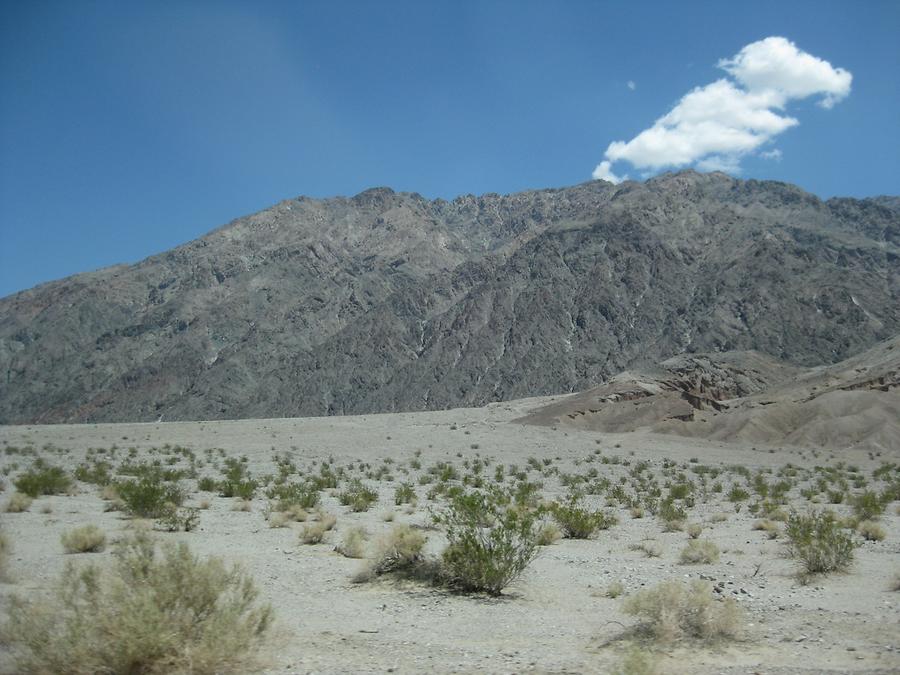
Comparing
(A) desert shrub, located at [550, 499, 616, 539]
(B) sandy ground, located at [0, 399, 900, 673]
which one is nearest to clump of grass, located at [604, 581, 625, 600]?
(B) sandy ground, located at [0, 399, 900, 673]

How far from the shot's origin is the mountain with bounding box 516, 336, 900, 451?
49.0 meters

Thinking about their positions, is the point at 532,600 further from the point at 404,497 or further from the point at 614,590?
the point at 404,497

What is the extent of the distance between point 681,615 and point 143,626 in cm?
574

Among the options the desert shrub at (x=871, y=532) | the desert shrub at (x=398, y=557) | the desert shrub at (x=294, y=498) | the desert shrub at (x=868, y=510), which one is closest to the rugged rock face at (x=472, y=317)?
the desert shrub at (x=868, y=510)

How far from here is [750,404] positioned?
62.4 m

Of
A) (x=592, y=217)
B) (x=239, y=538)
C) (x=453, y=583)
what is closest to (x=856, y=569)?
(x=453, y=583)

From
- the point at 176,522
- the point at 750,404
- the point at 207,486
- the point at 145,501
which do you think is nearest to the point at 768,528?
the point at 176,522

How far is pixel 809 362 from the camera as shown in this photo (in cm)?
10694

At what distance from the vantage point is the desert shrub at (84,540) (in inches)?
435

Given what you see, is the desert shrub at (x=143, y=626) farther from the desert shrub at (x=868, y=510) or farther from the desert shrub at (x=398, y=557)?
the desert shrub at (x=868, y=510)

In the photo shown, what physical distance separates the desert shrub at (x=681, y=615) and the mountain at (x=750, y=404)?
4419 centimetres

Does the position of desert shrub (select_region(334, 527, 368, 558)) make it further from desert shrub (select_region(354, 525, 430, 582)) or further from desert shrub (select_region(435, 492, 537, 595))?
desert shrub (select_region(435, 492, 537, 595))

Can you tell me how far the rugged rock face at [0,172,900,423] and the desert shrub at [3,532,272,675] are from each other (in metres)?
114

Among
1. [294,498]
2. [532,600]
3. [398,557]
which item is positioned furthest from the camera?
[294,498]
